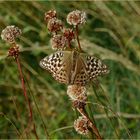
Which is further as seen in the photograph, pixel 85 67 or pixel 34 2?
pixel 34 2

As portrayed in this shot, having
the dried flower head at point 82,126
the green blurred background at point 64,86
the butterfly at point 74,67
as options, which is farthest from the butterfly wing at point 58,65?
the green blurred background at point 64,86

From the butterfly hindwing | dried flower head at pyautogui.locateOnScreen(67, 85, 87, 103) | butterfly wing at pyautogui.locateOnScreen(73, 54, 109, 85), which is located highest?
the butterfly hindwing

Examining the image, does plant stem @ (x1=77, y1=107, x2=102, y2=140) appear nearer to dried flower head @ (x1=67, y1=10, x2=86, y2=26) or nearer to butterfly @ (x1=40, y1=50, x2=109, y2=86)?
butterfly @ (x1=40, y1=50, x2=109, y2=86)

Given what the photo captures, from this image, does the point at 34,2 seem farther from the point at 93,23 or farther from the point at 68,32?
the point at 68,32

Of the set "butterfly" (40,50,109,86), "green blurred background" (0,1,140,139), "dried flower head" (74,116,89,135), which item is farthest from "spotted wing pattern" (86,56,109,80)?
"green blurred background" (0,1,140,139)

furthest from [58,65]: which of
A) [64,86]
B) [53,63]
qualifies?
[64,86]

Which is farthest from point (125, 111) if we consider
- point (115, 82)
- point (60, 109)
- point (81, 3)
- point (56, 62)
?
point (56, 62)

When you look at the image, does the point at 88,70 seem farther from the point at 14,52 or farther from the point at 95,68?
the point at 14,52
